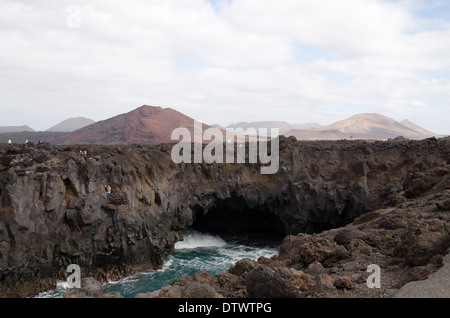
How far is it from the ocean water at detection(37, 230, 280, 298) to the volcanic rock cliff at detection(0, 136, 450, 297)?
89 centimetres

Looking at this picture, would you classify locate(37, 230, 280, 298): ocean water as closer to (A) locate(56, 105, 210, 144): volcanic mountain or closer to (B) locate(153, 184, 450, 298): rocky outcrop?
(B) locate(153, 184, 450, 298): rocky outcrop

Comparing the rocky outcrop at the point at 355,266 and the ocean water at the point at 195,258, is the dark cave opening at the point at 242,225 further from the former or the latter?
the rocky outcrop at the point at 355,266

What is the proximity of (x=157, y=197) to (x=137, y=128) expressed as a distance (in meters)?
35.7

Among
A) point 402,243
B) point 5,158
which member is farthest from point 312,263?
point 5,158

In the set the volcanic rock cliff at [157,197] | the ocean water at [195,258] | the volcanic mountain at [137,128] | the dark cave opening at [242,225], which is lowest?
the ocean water at [195,258]

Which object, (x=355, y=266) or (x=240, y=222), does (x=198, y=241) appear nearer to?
(x=240, y=222)

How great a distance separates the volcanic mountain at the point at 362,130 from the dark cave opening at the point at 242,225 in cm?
5455

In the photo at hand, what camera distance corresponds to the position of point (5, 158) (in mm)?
21016

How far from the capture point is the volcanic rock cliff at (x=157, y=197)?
18.7 meters

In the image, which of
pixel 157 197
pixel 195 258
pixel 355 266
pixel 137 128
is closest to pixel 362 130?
pixel 137 128

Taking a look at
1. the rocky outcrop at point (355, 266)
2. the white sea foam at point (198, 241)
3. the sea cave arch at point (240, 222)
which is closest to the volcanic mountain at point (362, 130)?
the sea cave arch at point (240, 222)

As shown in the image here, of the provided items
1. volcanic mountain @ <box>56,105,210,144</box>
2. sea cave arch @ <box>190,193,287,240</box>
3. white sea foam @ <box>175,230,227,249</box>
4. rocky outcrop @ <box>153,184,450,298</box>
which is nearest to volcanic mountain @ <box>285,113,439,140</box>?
volcanic mountain @ <box>56,105,210,144</box>

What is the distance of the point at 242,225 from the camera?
33.3 m

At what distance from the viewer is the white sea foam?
99.6 ft
